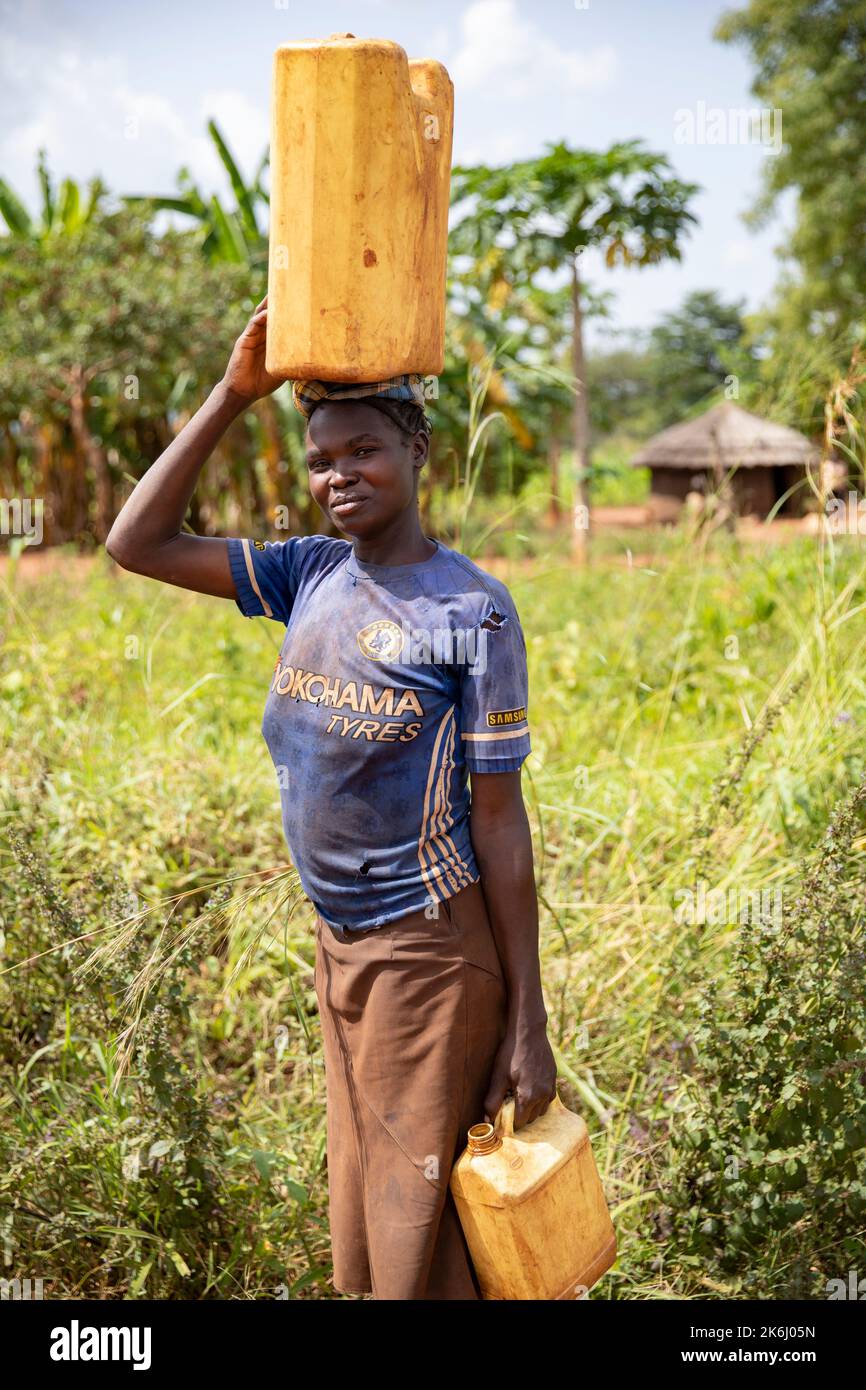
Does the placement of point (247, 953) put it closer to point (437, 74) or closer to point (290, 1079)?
point (290, 1079)

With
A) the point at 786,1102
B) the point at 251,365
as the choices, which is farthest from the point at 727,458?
the point at 251,365

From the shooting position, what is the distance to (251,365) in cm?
176

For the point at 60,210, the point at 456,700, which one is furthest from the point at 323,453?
the point at 60,210

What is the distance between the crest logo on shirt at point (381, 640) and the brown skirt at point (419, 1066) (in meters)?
0.35

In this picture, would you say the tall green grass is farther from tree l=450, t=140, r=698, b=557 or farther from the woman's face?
tree l=450, t=140, r=698, b=557

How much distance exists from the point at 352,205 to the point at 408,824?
81 centimetres

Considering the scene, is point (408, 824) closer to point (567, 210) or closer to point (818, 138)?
point (567, 210)

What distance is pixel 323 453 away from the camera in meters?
1.58

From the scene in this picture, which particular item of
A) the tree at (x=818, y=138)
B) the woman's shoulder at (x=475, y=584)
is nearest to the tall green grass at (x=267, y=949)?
the woman's shoulder at (x=475, y=584)

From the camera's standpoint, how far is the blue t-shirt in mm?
1570

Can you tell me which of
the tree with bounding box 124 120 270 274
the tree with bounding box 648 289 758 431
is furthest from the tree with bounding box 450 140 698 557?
the tree with bounding box 648 289 758 431

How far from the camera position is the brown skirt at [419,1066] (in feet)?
5.25

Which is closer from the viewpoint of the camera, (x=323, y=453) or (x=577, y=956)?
(x=323, y=453)

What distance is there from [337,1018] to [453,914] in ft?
0.85
